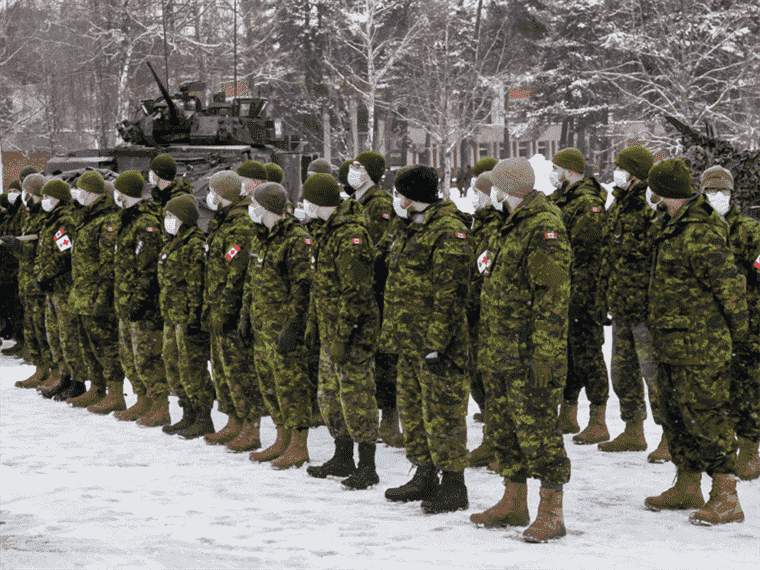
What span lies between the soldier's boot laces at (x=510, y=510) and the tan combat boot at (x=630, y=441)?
202 cm

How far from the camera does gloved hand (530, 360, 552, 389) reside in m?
5.36

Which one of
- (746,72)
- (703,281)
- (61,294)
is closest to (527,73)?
(746,72)

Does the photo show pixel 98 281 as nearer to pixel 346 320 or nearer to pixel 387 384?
pixel 387 384

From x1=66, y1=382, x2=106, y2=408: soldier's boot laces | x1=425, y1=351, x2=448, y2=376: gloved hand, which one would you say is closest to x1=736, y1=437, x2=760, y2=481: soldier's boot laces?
x1=425, y1=351, x2=448, y2=376: gloved hand

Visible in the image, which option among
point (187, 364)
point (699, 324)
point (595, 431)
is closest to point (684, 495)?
point (699, 324)

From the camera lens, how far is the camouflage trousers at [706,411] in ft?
19.0

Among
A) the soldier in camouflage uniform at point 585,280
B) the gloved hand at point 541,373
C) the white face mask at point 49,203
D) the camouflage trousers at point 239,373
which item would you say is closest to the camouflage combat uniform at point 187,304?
the camouflage trousers at point 239,373

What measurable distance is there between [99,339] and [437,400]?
431 centimetres

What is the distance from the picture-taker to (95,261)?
355 inches

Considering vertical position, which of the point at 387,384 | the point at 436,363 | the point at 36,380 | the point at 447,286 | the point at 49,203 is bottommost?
the point at 36,380

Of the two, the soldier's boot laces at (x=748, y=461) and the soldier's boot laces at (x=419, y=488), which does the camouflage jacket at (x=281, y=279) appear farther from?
the soldier's boot laces at (x=748, y=461)

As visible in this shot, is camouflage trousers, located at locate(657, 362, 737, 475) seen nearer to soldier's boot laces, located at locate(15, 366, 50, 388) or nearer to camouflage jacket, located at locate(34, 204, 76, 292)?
camouflage jacket, located at locate(34, 204, 76, 292)

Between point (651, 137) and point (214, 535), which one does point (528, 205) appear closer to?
point (214, 535)

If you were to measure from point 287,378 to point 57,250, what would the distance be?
342 cm
